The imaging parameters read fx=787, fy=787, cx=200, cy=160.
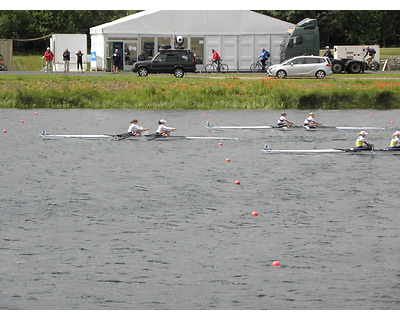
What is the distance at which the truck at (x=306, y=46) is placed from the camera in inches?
2518

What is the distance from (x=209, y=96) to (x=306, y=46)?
625 inches

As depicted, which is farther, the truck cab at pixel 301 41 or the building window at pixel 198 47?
the building window at pixel 198 47

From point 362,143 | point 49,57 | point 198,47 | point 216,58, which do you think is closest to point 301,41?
point 216,58

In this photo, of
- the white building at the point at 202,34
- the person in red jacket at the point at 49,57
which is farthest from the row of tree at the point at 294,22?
the white building at the point at 202,34

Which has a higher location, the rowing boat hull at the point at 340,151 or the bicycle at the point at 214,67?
→ the bicycle at the point at 214,67

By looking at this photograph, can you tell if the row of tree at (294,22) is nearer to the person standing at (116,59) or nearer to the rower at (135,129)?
the person standing at (116,59)

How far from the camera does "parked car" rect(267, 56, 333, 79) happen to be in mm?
59938

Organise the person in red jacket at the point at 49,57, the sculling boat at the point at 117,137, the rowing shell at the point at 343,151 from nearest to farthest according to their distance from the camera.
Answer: the rowing shell at the point at 343,151, the sculling boat at the point at 117,137, the person in red jacket at the point at 49,57

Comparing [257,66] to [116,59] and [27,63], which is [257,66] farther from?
[27,63]

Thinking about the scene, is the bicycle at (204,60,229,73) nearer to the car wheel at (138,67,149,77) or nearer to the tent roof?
the tent roof

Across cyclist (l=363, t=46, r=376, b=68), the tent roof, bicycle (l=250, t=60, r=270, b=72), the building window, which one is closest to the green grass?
the tent roof

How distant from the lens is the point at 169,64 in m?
61.1

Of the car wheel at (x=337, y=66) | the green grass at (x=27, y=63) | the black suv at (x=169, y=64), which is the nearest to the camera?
the black suv at (x=169, y=64)

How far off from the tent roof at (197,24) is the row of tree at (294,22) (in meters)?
25.2
